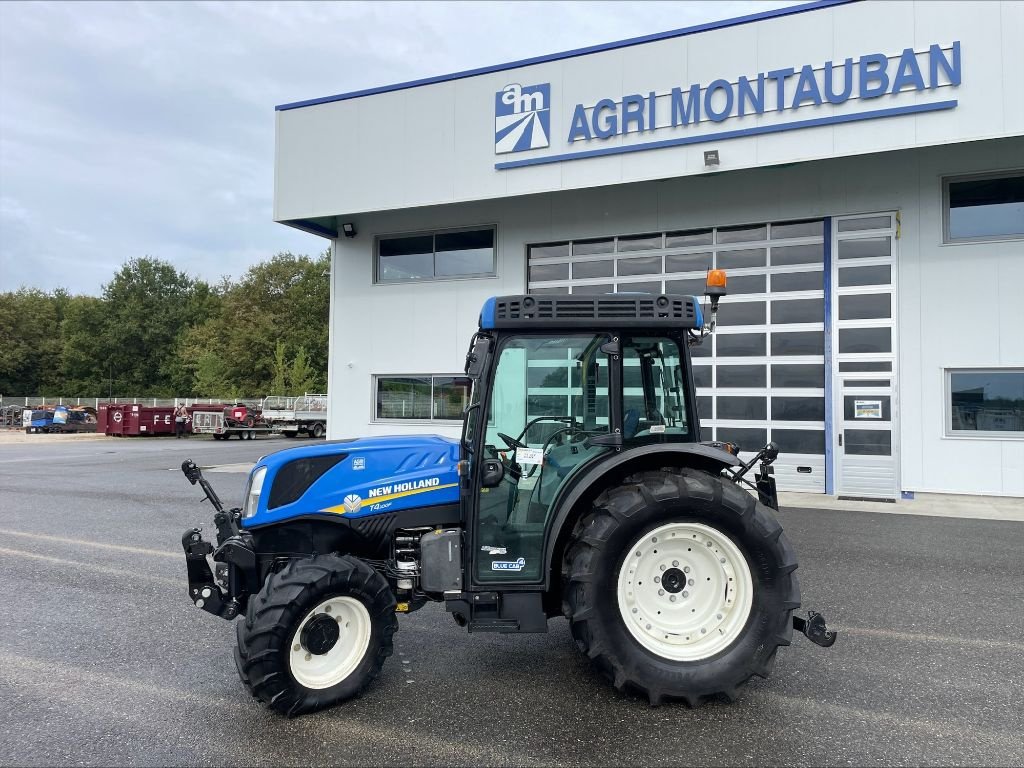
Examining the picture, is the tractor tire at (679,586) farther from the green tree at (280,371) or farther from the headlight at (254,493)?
the green tree at (280,371)

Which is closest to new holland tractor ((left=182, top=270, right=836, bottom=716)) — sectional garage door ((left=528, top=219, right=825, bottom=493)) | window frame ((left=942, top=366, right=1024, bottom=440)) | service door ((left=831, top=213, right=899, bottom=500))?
sectional garage door ((left=528, top=219, right=825, bottom=493))

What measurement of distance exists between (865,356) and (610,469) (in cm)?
934

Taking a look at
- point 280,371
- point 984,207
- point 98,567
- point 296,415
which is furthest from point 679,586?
point 280,371

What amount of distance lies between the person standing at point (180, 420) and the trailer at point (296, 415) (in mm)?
3444

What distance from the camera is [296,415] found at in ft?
99.9

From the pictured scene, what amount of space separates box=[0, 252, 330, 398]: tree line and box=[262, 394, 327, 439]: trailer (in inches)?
546

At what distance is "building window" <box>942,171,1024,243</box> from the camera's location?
10.6m

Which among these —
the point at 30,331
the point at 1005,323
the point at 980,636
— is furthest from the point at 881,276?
the point at 30,331

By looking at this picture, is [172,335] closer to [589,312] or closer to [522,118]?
[522,118]

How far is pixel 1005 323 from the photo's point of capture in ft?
34.1

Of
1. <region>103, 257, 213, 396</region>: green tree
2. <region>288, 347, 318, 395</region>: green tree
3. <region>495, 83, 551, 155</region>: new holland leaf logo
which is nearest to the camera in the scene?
<region>495, 83, 551, 155</region>: new holland leaf logo

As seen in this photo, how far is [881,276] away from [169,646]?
37.4ft

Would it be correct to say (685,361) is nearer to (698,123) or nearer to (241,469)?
(698,123)

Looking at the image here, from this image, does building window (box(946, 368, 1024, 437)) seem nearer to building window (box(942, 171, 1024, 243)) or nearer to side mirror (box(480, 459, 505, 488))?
building window (box(942, 171, 1024, 243))
